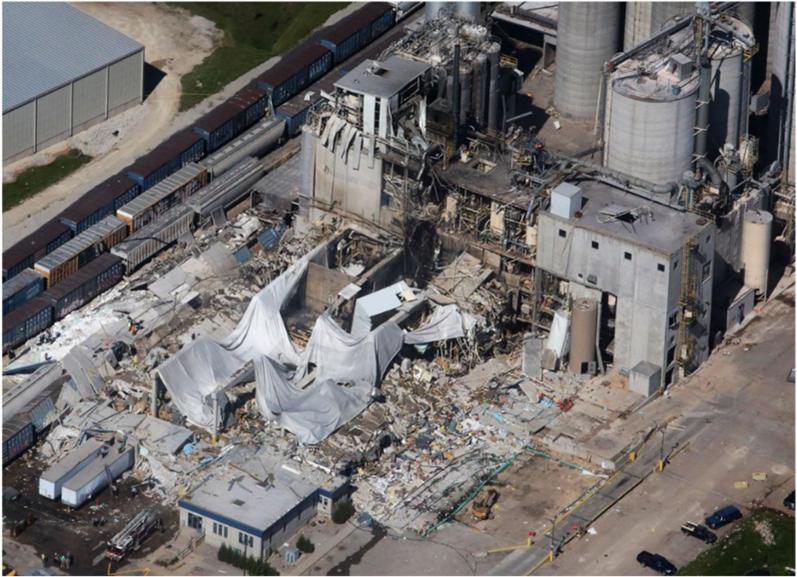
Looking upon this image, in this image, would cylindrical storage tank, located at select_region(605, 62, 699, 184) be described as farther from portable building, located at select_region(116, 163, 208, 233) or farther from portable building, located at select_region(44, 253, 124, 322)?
portable building, located at select_region(44, 253, 124, 322)

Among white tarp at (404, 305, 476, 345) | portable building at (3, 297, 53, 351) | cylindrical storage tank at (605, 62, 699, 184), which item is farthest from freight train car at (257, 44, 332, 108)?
white tarp at (404, 305, 476, 345)

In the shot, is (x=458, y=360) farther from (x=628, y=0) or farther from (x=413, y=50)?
(x=628, y=0)

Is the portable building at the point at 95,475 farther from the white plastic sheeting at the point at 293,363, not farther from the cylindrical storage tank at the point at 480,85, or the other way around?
the cylindrical storage tank at the point at 480,85

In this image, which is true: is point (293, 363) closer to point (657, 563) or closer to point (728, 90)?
point (657, 563)

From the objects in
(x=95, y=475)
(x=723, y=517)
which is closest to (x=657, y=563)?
(x=723, y=517)

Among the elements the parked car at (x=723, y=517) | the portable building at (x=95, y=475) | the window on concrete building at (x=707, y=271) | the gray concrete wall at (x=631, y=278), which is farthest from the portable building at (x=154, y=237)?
the parked car at (x=723, y=517)

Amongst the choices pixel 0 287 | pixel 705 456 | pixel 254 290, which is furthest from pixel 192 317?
pixel 705 456
